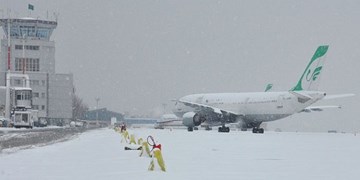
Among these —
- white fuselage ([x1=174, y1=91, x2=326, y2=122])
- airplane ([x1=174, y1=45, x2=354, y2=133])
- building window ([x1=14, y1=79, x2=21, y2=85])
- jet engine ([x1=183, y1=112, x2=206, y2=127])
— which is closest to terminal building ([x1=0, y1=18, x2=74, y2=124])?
building window ([x1=14, y1=79, x2=21, y2=85])

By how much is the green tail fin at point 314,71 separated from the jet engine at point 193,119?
16.6m

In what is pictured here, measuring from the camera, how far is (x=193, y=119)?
73562 millimetres

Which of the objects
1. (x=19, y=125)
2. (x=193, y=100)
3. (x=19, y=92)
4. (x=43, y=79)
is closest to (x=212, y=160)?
(x=193, y=100)

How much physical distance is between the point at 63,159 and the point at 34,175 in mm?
6772

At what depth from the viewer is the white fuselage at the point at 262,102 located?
202 feet

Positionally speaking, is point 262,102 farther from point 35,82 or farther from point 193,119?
point 35,82

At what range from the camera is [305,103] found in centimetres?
6159

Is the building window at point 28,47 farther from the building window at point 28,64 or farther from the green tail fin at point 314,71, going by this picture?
the green tail fin at point 314,71

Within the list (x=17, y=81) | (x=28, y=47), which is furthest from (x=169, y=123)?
(x=28, y=47)

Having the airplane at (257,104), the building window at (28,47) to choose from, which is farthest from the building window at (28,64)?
the airplane at (257,104)

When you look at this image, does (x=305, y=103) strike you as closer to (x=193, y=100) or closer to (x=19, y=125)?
(x=193, y=100)

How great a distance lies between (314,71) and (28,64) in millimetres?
86005

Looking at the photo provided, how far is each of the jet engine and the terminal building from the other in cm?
6493

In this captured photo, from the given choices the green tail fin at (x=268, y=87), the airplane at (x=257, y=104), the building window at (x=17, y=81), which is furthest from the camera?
the building window at (x=17, y=81)
